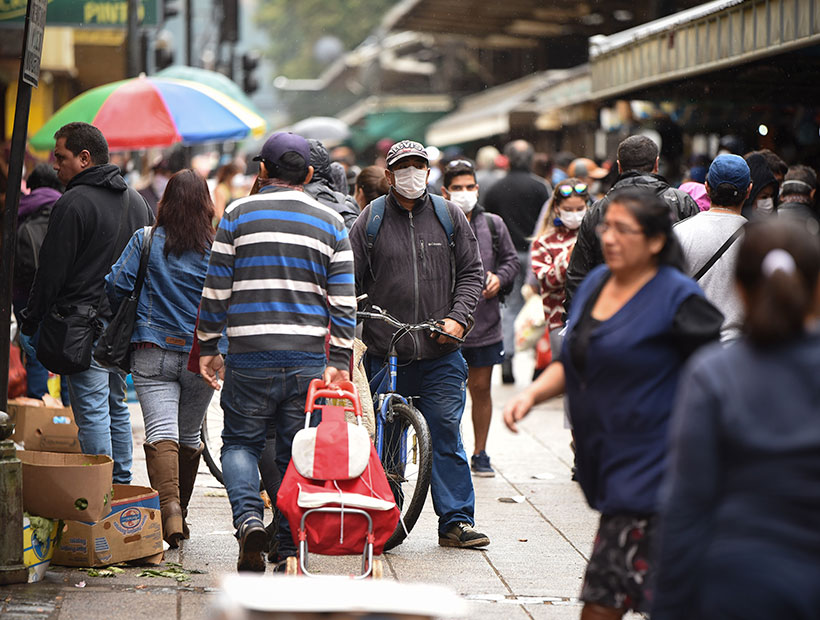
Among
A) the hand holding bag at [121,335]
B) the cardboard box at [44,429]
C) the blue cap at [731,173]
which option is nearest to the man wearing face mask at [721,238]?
the blue cap at [731,173]

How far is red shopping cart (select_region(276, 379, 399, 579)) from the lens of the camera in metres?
5.42

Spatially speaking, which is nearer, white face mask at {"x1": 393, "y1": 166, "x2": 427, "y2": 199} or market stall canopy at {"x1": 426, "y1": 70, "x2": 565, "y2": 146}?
white face mask at {"x1": 393, "y1": 166, "x2": 427, "y2": 199}

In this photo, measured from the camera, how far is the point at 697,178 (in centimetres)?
1048

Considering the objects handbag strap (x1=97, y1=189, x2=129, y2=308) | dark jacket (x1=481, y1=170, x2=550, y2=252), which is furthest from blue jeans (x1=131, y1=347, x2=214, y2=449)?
dark jacket (x1=481, y1=170, x2=550, y2=252)

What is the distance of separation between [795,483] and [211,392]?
14.7 feet

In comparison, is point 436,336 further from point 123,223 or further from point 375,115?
point 375,115

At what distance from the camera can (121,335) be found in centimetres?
672

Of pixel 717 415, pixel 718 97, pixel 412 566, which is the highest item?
pixel 718 97

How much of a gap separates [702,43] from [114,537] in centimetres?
624

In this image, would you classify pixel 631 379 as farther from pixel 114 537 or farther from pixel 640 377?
pixel 114 537

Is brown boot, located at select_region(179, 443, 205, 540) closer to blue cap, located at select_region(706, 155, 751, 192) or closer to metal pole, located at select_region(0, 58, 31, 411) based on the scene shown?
metal pole, located at select_region(0, 58, 31, 411)

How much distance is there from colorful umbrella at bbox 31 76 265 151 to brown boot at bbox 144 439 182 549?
5.01m

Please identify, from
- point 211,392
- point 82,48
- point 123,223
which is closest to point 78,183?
point 123,223

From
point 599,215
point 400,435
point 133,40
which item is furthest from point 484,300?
point 133,40
